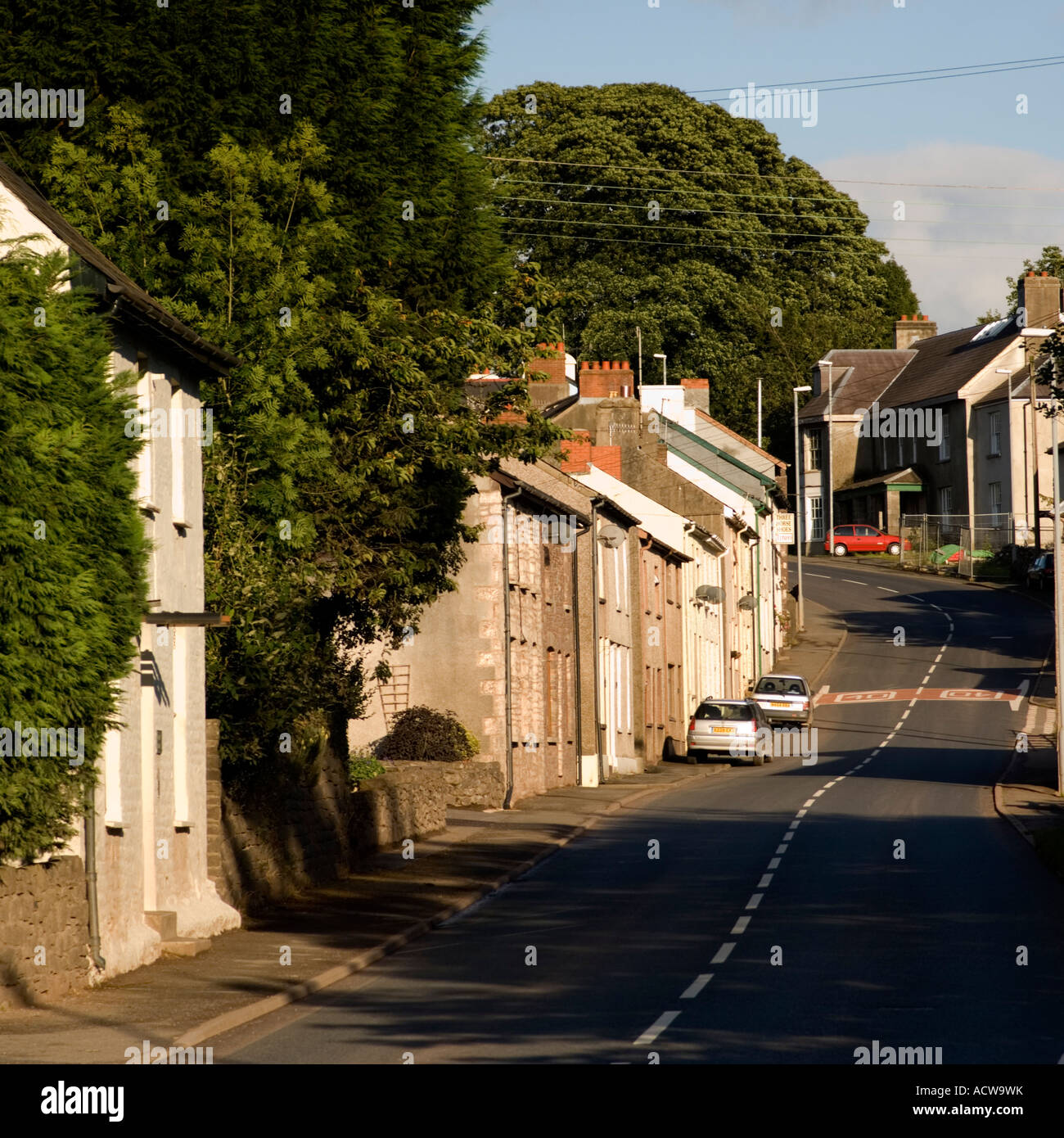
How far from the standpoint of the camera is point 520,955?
53.5 ft

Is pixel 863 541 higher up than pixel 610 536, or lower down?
higher up

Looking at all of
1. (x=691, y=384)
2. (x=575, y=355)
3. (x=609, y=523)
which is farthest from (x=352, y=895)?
(x=575, y=355)

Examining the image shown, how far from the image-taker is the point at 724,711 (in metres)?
47.0

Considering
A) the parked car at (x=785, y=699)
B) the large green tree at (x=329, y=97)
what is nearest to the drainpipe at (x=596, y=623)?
the parked car at (x=785, y=699)

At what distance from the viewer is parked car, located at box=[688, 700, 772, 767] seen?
46.5m
